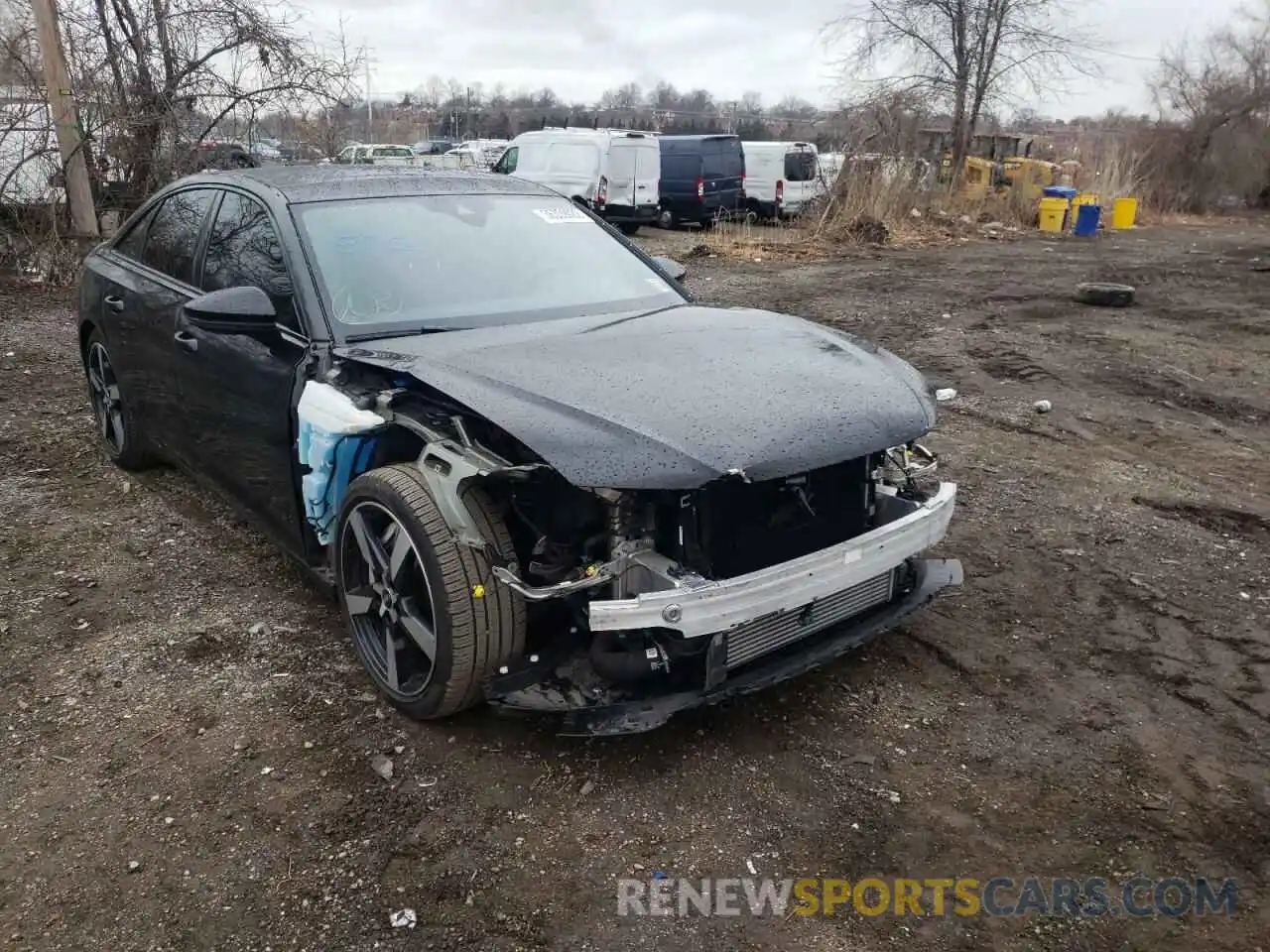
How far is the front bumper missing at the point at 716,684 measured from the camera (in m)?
2.57

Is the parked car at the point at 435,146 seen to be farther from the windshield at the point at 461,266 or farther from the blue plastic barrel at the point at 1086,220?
the windshield at the point at 461,266

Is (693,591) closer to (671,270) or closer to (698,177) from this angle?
(671,270)

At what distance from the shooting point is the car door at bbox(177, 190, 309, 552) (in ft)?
10.9

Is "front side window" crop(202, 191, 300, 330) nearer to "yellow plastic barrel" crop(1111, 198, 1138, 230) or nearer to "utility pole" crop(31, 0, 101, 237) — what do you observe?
"utility pole" crop(31, 0, 101, 237)

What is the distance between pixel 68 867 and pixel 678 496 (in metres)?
1.83

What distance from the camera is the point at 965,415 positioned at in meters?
6.48

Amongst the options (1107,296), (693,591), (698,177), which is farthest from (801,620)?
(698,177)

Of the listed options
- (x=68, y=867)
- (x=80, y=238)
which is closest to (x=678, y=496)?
(x=68, y=867)

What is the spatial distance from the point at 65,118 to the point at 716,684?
10.9 meters

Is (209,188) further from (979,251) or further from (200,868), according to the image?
(979,251)

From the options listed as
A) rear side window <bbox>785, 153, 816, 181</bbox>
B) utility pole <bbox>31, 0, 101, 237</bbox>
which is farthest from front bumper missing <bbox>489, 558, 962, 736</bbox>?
rear side window <bbox>785, 153, 816, 181</bbox>

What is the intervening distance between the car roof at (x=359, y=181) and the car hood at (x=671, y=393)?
0.88 meters

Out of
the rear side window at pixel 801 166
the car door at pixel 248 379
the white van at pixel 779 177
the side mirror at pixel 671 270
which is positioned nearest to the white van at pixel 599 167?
the white van at pixel 779 177

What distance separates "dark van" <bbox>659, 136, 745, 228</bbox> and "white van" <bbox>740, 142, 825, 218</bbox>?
94 cm
